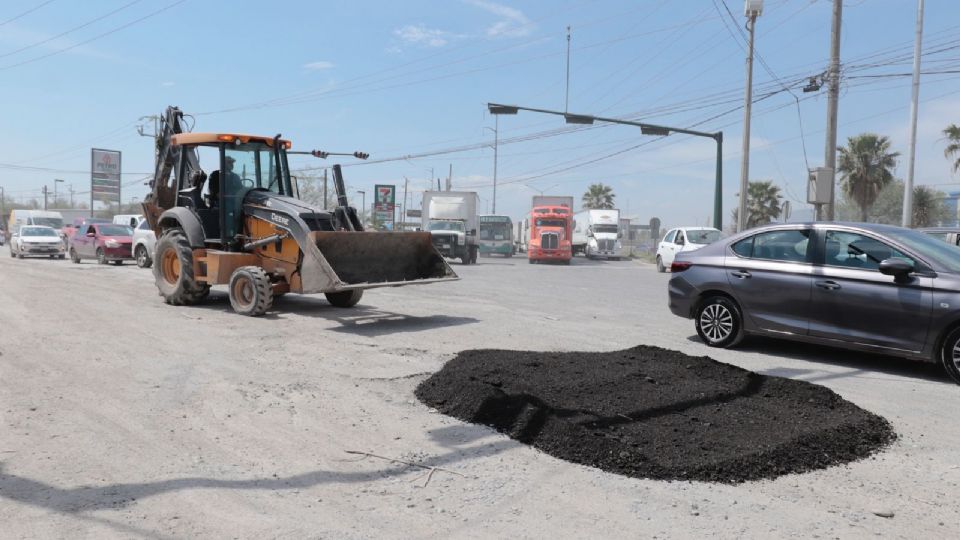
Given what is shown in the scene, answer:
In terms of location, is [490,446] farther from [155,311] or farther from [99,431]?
[155,311]

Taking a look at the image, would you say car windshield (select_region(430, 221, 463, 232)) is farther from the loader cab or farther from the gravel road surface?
the gravel road surface

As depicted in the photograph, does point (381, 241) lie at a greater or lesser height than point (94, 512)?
greater

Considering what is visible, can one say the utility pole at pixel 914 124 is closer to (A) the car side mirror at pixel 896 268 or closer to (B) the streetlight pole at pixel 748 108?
(B) the streetlight pole at pixel 748 108

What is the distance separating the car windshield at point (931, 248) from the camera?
7.12m

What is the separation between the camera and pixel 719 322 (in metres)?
8.79

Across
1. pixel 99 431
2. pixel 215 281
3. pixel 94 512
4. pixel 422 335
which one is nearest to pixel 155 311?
pixel 215 281

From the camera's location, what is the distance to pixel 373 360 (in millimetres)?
7625

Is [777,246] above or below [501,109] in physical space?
below

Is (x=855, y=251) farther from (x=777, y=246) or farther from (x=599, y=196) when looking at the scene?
(x=599, y=196)

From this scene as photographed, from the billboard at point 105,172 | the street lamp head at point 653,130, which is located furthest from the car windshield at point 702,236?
the billboard at point 105,172

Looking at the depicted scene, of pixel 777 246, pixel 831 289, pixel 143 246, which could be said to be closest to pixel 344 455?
pixel 831 289

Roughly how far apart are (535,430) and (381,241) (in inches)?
244

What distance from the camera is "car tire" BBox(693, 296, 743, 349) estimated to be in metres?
8.62

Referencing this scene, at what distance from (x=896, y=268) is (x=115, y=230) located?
1024 inches
